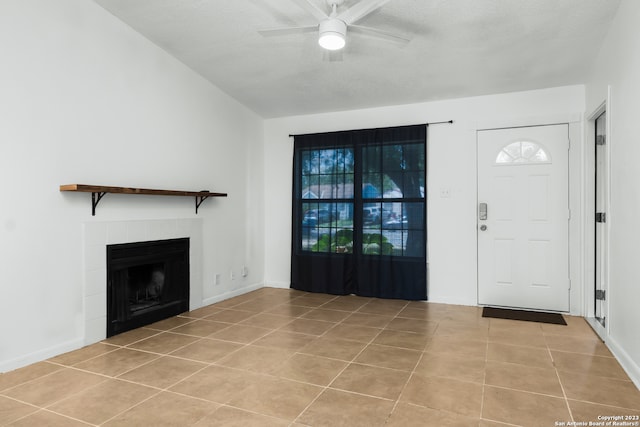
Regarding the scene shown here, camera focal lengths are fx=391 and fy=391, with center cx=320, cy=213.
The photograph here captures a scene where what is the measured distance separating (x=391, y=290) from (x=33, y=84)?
413 cm

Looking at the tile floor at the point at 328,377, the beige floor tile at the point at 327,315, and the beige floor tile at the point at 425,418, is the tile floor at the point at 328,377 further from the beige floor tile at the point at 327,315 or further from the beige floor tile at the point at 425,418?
the beige floor tile at the point at 327,315

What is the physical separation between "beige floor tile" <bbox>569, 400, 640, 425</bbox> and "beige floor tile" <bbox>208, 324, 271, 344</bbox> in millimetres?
2339

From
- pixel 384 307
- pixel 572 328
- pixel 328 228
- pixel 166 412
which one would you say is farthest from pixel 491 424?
pixel 328 228

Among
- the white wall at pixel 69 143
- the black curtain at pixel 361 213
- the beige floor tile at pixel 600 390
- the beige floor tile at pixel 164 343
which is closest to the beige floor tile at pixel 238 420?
the beige floor tile at pixel 164 343

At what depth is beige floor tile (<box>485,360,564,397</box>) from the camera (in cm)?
244

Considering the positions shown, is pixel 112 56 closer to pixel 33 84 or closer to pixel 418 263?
pixel 33 84

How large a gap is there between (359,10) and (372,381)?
2.47m

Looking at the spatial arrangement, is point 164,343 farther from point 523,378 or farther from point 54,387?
point 523,378

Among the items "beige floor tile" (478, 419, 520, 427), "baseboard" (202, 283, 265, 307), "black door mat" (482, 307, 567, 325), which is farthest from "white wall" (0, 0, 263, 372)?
"black door mat" (482, 307, 567, 325)

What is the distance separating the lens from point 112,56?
11.2ft

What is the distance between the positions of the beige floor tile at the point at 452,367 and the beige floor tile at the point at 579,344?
2.72 feet

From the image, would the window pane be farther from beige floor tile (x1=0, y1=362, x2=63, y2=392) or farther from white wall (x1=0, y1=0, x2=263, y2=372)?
beige floor tile (x1=0, y1=362, x2=63, y2=392)

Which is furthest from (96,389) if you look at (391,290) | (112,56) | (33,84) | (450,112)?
(450,112)

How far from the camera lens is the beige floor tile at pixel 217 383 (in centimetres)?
236
